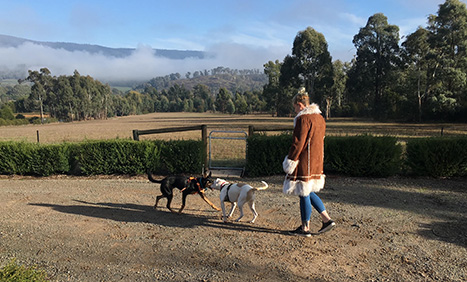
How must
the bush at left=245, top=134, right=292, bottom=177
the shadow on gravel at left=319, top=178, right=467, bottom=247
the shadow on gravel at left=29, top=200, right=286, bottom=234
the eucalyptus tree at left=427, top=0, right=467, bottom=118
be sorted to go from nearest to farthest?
1. the shadow on gravel at left=319, top=178, right=467, bottom=247
2. the shadow on gravel at left=29, top=200, right=286, bottom=234
3. the bush at left=245, top=134, right=292, bottom=177
4. the eucalyptus tree at left=427, top=0, right=467, bottom=118

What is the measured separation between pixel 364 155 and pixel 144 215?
5.98 meters

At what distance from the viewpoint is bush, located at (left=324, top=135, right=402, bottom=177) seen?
799 cm

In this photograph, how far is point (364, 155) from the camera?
804 cm

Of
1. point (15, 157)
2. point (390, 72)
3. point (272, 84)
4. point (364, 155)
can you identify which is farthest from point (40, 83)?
point (364, 155)

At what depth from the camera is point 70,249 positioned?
4.29 metres

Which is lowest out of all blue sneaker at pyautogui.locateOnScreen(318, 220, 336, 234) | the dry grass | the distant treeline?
the dry grass

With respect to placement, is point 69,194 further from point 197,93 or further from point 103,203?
point 197,93

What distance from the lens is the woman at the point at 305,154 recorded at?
4.04 metres

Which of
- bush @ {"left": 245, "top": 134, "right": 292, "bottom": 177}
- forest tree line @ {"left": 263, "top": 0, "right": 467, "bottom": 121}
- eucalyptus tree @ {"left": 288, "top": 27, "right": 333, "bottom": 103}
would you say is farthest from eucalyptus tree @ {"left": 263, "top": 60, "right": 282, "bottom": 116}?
bush @ {"left": 245, "top": 134, "right": 292, "bottom": 177}

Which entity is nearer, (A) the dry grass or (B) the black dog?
(B) the black dog

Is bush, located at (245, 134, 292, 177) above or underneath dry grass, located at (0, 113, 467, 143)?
above

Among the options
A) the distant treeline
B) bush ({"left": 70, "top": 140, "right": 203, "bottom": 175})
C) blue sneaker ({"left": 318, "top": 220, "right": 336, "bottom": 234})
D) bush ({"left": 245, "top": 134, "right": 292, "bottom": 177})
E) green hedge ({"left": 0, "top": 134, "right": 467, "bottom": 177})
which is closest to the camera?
blue sneaker ({"left": 318, "top": 220, "right": 336, "bottom": 234})

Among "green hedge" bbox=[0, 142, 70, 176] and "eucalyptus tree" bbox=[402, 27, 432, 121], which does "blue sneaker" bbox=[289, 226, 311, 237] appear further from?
"eucalyptus tree" bbox=[402, 27, 432, 121]

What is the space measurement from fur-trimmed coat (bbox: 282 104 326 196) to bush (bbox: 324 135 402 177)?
4.27 meters
